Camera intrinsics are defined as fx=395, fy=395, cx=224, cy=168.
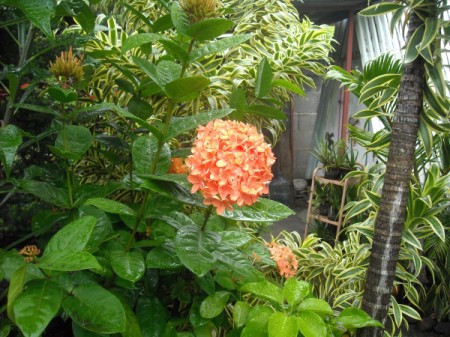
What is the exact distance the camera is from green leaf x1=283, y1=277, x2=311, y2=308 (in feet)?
2.85

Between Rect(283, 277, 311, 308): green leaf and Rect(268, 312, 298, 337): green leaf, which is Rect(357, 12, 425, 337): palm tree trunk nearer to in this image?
Rect(283, 277, 311, 308): green leaf

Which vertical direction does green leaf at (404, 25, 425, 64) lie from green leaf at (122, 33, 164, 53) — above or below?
above

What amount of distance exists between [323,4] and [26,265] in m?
3.45

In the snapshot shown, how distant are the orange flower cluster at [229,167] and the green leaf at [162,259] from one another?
0.15 m

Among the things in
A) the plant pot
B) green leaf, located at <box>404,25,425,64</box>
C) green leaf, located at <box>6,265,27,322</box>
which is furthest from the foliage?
the plant pot

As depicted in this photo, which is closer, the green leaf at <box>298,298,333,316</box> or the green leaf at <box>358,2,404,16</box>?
the green leaf at <box>298,298,333,316</box>

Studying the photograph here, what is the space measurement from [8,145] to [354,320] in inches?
33.2

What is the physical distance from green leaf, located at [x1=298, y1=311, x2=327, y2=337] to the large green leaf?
1.50ft

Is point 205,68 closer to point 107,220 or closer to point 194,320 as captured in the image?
point 107,220

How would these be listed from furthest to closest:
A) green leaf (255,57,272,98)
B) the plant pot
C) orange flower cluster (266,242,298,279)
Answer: the plant pot
orange flower cluster (266,242,298,279)
green leaf (255,57,272,98)

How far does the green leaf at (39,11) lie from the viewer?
1.89ft

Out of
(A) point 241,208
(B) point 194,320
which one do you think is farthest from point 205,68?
(B) point 194,320

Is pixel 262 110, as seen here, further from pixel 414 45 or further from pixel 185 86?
pixel 414 45

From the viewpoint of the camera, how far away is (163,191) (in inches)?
27.8
